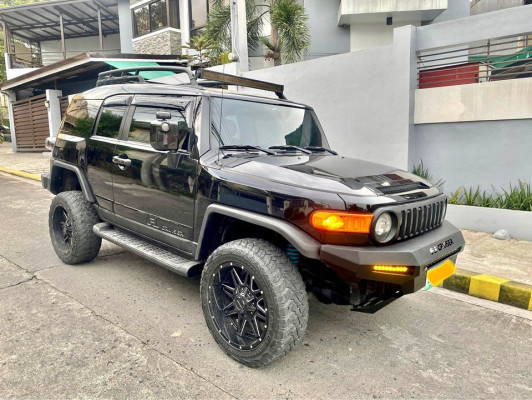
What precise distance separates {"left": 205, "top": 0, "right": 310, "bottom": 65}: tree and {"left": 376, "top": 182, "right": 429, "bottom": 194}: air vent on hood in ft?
28.2

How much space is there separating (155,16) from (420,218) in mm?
17112

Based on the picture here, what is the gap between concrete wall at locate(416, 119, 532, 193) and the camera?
17.6ft

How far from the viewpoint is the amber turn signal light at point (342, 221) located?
7.37ft

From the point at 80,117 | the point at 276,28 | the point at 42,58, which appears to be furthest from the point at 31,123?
the point at 80,117

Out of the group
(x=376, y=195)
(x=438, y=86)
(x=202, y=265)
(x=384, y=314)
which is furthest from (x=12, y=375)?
(x=438, y=86)

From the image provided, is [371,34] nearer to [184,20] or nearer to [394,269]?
[184,20]

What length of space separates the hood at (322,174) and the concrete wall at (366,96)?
350cm

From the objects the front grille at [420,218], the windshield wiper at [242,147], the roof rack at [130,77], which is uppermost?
the roof rack at [130,77]

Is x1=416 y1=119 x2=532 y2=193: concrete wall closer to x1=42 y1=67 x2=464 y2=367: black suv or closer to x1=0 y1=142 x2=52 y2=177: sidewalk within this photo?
x1=42 y1=67 x2=464 y2=367: black suv

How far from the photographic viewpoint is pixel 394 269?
2250 mm

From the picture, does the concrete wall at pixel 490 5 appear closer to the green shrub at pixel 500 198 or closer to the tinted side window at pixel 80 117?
the green shrub at pixel 500 198

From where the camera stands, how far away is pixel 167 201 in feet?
10.3

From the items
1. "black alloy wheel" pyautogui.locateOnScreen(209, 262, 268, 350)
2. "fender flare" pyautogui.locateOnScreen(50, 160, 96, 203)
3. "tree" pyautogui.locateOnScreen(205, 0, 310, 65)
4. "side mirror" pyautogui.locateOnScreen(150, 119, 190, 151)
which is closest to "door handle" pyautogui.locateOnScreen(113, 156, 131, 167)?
"side mirror" pyautogui.locateOnScreen(150, 119, 190, 151)

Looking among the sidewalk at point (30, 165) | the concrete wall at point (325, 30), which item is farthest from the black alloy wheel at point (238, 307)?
the concrete wall at point (325, 30)
